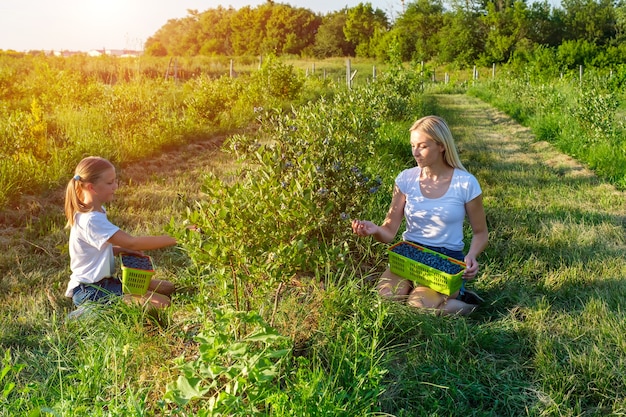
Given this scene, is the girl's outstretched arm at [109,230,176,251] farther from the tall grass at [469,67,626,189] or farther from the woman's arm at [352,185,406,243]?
the tall grass at [469,67,626,189]

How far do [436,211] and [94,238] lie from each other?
211 cm

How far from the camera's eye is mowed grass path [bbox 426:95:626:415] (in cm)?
243

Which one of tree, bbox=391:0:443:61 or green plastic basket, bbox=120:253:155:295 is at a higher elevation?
tree, bbox=391:0:443:61

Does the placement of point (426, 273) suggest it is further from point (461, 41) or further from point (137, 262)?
point (461, 41)

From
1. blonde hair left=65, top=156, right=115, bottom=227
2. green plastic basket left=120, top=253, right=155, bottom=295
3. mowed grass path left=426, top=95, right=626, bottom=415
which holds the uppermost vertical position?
blonde hair left=65, top=156, right=115, bottom=227

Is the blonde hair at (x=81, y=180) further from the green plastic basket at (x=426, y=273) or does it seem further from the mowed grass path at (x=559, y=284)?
the mowed grass path at (x=559, y=284)

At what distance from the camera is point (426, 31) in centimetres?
5403

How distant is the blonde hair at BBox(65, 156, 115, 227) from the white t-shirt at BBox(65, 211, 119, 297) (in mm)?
43

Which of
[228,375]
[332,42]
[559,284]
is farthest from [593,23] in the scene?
[228,375]

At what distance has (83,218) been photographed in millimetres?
3131

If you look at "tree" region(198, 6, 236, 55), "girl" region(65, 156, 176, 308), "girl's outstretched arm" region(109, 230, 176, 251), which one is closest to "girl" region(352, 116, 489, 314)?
"girl's outstretched arm" region(109, 230, 176, 251)

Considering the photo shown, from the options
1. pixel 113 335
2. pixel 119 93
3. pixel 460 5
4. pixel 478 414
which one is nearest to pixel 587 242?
pixel 478 414

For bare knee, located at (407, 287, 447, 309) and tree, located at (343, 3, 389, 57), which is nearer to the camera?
bare knee, located at (407, 287, 447, 309)

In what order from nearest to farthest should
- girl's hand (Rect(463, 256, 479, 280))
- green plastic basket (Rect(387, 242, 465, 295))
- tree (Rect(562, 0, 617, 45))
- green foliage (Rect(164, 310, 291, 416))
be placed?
green foliage (Rect(164, 310, 291, 416)), green plastic basket (Rect(387, 242, 465, 295)), girl's hand (Rect(463, 256, 479, 280)), tree (Rect(562, 0, 617, 45))
